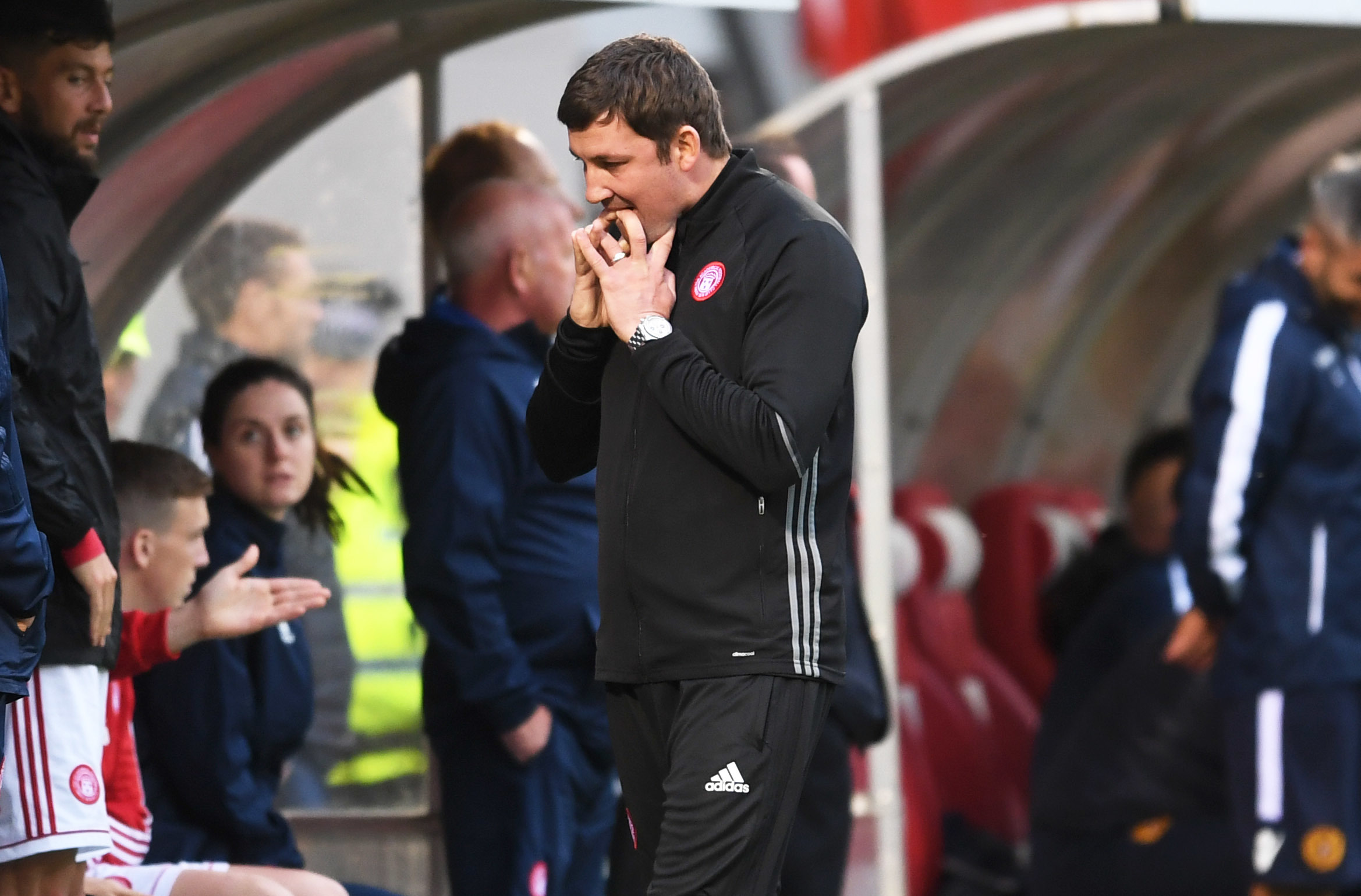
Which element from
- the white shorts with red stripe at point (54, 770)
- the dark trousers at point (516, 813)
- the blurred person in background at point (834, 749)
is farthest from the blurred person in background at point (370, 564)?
the white shorts with red stripe at point (54, 770)

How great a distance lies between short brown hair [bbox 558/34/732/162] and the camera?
297 cm

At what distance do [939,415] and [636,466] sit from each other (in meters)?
4.77

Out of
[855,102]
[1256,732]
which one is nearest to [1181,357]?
[855,102]

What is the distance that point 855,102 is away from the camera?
554 centimetres

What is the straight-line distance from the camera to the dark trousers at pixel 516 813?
4.48 metres

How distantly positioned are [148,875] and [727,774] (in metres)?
1.50

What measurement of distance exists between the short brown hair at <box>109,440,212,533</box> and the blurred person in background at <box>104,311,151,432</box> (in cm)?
45

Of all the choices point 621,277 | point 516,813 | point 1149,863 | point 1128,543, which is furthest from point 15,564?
point 1128,543

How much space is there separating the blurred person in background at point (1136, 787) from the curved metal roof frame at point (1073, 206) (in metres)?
1.27

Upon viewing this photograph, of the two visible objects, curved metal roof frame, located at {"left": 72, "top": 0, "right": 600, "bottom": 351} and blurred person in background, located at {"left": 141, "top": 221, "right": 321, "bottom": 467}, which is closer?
curved metal roof frame, located at {"left": 72, "top": 0, "right": 600, "bottom": 351}

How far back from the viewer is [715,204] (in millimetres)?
3070

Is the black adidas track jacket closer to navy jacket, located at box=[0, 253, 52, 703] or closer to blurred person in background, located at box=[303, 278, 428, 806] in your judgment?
navy jacket, located at box=[0, 253, 52, 703]

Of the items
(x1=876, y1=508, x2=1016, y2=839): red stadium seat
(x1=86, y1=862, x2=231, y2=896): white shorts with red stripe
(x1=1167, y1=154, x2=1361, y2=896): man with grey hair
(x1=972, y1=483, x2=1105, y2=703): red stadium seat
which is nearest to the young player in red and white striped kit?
(x1=86, y1=862, x2=231, y2=896): white shorts with red stripe

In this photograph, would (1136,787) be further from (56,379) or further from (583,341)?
(56,379)
